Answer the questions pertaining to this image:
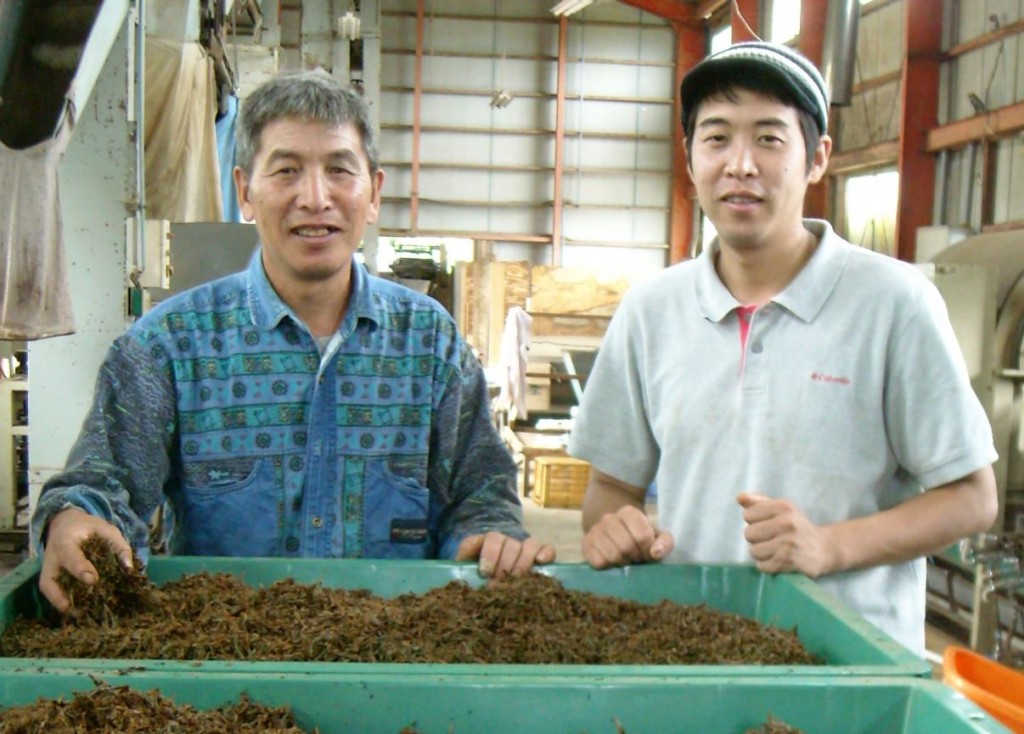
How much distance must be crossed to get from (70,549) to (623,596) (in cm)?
72

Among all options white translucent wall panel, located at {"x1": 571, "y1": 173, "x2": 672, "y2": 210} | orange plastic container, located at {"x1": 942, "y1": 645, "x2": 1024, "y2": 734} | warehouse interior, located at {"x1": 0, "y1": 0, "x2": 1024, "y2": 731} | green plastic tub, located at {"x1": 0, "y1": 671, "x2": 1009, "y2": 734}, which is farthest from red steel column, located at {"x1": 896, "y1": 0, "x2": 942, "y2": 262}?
green plastic tub, located at {"x1": 0, "y1": 671, "x2": 1009, "y2": 734}

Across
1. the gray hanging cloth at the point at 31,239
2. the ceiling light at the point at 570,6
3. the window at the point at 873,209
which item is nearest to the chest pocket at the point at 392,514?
the gray hanging cloth at the point at 31,239

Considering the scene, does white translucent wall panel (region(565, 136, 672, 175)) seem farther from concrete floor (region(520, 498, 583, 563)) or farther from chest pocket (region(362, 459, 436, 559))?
chest pocket (region(362, 459, 436, 559))

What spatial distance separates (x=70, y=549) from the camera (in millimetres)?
1242

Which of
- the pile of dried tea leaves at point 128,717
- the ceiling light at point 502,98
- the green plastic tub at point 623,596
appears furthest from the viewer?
the ceiling light at point 502,98

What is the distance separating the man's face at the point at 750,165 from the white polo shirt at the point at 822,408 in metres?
0.10

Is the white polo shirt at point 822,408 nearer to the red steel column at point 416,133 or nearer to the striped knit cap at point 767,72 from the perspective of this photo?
the striped knit cap at point 767,72

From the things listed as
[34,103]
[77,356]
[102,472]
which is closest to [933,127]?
[77,356]

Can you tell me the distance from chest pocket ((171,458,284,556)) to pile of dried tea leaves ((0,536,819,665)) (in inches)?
9.1

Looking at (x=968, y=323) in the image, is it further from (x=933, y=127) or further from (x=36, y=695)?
(x=933, y=127)

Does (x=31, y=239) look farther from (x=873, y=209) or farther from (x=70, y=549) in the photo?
(x=873, y=209)

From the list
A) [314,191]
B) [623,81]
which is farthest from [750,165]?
[623,81]

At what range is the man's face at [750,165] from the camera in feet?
4.88

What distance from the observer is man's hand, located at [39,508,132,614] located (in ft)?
4.01
